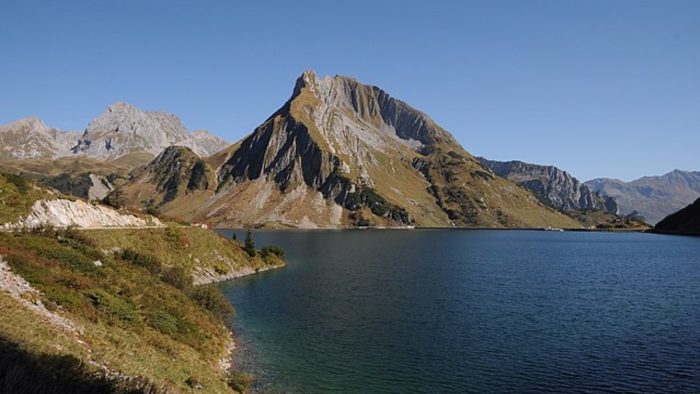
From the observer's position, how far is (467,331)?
54.4 meters

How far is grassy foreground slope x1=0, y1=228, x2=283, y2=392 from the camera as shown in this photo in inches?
757

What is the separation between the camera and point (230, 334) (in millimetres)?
52750

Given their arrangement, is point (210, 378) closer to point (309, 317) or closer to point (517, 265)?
point (309, 317)

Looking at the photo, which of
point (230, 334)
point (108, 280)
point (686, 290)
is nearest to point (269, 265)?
point (230, 334)

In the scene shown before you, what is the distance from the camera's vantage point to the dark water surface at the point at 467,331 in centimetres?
3953

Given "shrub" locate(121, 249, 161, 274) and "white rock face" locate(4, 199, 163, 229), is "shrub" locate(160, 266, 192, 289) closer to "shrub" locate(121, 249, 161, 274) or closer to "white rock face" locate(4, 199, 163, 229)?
"shrub" locate(121, 249, 161, 274)

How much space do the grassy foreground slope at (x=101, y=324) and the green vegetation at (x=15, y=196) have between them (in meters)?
10.1

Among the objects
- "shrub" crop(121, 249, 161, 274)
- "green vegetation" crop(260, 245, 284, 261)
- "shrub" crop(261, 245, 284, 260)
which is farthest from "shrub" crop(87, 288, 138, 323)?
"shrub" crop(261, 245, 284, 260)

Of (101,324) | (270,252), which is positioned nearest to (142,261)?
(101,324)

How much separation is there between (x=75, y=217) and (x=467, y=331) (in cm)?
6460

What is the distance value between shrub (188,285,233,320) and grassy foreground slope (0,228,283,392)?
124mm

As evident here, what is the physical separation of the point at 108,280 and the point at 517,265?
343 feet

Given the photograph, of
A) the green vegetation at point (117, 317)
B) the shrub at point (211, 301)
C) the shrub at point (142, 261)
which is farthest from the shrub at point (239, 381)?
the shrub at point (142, 261)

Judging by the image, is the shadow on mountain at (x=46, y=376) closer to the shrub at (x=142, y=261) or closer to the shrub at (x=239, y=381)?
the shrub at (x=239, y=381)
